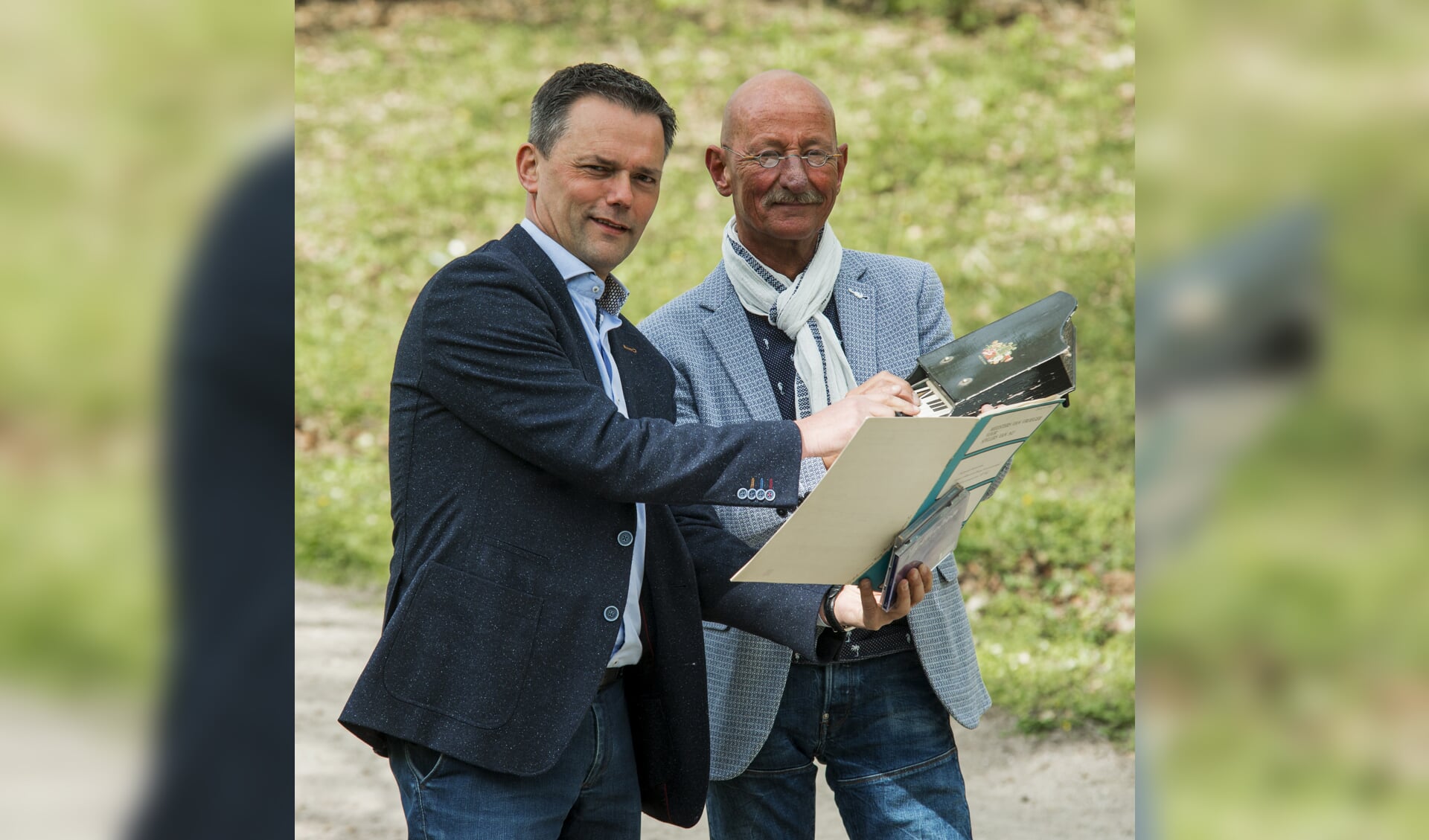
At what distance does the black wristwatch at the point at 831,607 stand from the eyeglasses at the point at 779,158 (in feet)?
2.95

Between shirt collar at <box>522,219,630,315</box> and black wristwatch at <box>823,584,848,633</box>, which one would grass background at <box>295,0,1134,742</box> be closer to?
black wristwatch at <box>823,584,848,633</box>

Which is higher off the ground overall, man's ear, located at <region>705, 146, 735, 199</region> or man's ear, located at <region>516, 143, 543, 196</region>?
man's ear, located at <region>705, 146, 735, 199</region>

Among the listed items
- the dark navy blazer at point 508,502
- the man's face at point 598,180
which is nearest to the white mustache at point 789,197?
the man's face at point 598,180

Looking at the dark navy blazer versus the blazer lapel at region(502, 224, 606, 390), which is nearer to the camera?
the dark navy blazer

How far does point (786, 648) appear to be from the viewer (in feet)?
8.96

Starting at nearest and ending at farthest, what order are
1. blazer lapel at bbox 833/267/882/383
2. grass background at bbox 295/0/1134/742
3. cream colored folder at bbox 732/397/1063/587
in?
1. cream colored folder at bbox 732/397/1063/587
2. blazer lapel at bbox 833/267/882/383
3. grass background at bbox 295/0/1134/742

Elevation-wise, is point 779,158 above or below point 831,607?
above

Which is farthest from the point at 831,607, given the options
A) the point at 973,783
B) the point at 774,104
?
the point at 973,783

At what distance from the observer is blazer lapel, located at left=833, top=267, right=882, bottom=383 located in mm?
2861

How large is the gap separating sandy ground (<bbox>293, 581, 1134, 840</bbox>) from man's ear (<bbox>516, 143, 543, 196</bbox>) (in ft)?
11.5

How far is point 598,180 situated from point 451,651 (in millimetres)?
867

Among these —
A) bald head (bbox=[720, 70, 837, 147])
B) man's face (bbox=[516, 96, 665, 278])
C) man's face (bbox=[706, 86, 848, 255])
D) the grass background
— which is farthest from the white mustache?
the grass background
